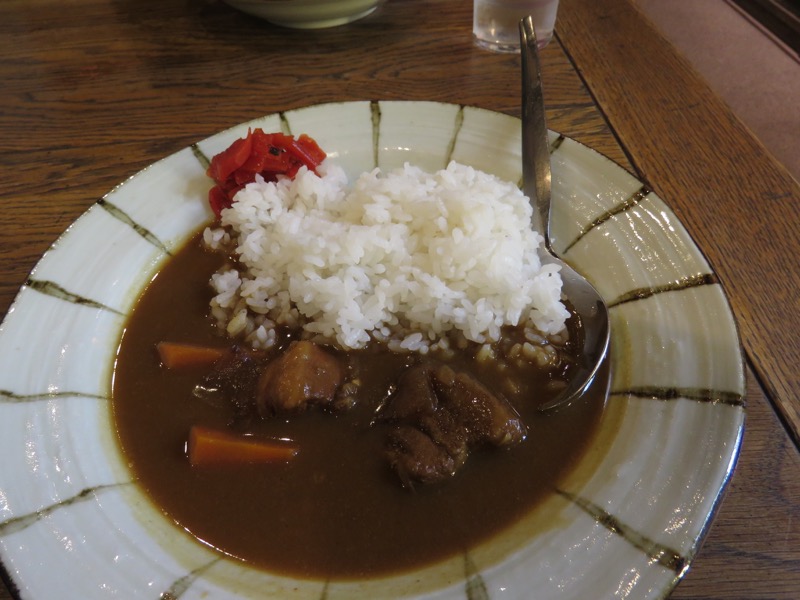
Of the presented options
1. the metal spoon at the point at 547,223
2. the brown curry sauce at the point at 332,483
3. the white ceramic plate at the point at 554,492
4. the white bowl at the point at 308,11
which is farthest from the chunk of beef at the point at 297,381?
the white bowl at the point at 308,11

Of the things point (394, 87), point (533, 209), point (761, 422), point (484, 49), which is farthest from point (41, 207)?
point (761, 422)

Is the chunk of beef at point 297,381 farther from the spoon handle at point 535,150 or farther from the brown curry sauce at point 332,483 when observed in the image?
the spoon handle at point 535,150

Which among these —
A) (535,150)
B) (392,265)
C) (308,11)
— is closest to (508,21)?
(308,11)

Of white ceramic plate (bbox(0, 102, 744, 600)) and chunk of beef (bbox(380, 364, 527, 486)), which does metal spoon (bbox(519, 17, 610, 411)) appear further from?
chunk of beef (bbox(380, 364, 527, 486))

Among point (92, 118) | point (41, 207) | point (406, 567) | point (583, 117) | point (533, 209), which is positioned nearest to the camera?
point (406, 567)

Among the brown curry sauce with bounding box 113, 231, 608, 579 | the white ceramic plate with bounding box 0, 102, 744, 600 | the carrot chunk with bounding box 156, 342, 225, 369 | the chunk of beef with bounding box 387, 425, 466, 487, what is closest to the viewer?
the white ceramic plate with bounding box 0, 102, 744, 600

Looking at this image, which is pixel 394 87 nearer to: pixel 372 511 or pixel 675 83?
pixel 675 83

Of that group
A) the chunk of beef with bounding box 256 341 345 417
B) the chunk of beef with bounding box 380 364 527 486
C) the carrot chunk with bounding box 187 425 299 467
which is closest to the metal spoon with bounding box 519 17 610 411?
the chunk of beef with bounding box 380 364 527 486

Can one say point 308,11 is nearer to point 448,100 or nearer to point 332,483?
point 448,100
